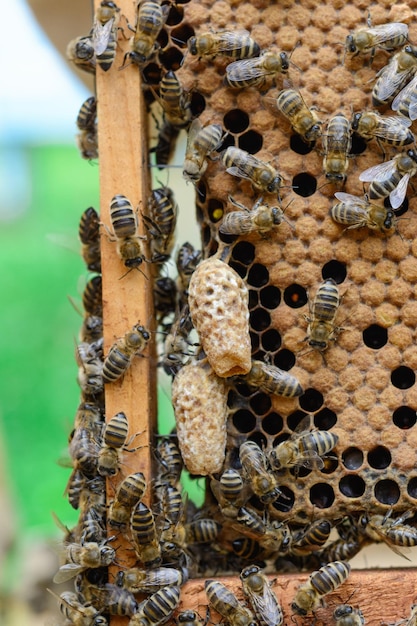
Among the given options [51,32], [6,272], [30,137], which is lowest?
[6,272]

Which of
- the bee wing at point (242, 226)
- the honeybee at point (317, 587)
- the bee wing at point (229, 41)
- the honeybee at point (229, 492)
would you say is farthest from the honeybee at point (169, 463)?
the bee wing at point (229, 41)

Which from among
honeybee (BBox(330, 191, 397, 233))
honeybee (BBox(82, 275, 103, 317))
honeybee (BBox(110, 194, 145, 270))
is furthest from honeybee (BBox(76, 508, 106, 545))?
honeybee (BBox(330, 191, 397, 233))

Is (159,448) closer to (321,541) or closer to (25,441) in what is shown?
(321,541)

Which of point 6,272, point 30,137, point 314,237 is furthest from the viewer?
point 30,137

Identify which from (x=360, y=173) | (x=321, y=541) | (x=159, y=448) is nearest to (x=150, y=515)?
(x=159, y=448)

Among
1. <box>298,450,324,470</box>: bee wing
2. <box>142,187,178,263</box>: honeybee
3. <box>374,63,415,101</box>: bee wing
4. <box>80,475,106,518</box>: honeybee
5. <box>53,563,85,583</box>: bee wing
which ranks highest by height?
<box>374,63,415,101</box>: bee wing

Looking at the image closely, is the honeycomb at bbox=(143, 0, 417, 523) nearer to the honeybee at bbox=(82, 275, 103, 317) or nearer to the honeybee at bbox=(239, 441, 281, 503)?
the honeybee at bbox=(239, 441, 281, 503)

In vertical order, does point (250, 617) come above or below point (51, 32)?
below
